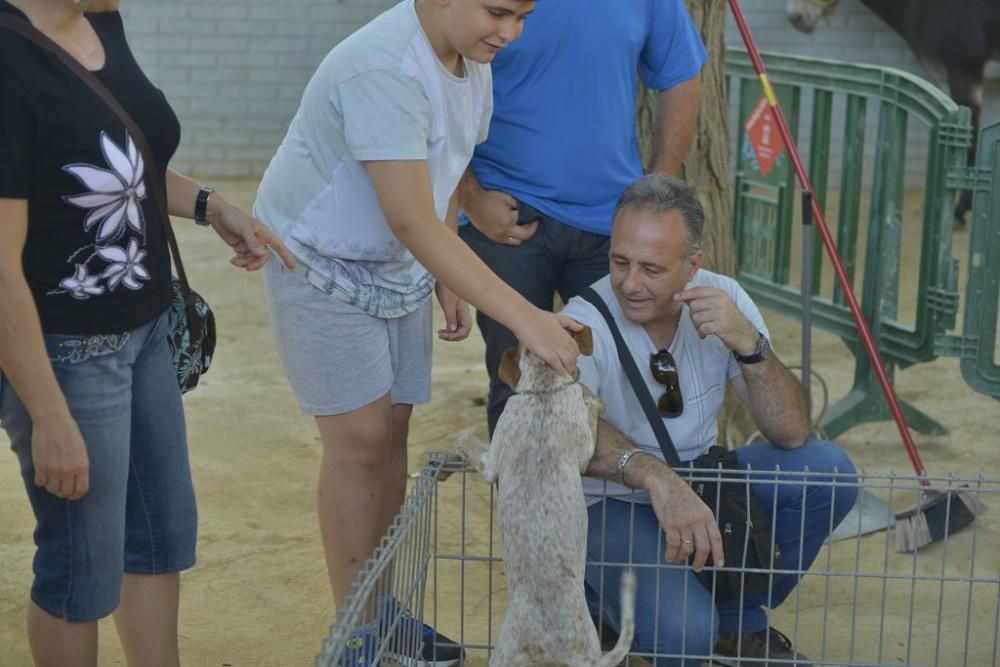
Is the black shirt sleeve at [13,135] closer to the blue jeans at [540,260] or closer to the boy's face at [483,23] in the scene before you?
the boy's face at [483,23]

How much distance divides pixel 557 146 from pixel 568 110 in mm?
92

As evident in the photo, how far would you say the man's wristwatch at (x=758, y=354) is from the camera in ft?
9.92

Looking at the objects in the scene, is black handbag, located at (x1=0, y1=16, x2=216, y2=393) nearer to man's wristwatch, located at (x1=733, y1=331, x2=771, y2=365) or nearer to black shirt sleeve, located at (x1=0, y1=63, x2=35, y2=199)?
black shirt sleeve, located at (x1=0, y1=63, x2=35, y2=199)

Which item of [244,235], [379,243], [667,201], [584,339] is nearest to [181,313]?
[244,235]

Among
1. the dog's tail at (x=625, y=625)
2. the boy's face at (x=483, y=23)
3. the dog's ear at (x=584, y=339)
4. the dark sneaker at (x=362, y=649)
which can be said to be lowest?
the dark sneaker at (x=362, y=649)

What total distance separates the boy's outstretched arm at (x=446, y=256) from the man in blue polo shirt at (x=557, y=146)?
0.72 meters

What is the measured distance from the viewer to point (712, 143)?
453 centimetres

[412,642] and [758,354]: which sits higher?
[758,354]

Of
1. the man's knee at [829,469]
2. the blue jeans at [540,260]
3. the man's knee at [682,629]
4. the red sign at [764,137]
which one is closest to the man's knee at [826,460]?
the man's knee at [829,469]

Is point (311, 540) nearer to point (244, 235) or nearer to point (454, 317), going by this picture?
point (454, 317)

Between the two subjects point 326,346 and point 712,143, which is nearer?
point 326,346

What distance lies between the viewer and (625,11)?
11.0 ft

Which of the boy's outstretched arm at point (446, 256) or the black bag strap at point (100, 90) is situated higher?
the black bag strap at point (100, 90)

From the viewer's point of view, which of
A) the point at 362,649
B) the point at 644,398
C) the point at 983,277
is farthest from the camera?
the point at 983,277
